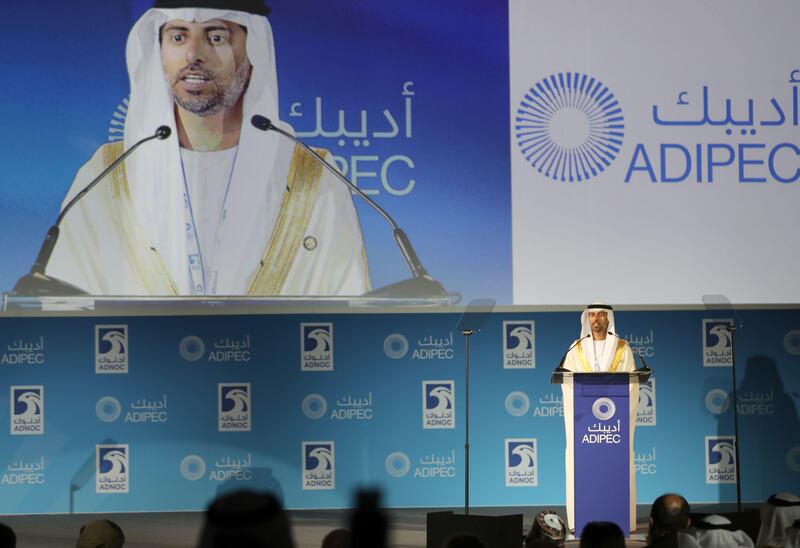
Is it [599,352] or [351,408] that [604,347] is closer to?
[599,352]

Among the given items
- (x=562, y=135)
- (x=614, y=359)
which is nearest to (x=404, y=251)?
(x=562, y=135)

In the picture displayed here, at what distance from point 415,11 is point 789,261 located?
11.2 ft

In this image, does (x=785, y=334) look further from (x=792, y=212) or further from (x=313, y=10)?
(x=313, y=10)

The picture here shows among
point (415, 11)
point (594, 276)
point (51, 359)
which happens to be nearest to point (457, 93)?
point (415, 11)

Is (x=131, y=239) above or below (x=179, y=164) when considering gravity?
below

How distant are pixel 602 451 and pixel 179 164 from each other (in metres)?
3.67

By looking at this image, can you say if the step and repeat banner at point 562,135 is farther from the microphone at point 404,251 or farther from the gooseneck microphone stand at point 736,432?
the gooseneck microphone stand at point 736,432

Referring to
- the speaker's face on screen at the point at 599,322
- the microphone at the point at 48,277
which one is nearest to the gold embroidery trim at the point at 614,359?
the speaker's face on screen at the point at 599,322

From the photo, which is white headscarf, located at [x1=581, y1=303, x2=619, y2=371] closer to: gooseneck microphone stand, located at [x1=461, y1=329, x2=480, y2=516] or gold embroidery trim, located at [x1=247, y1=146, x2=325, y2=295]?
gooseneck microphone stand, located at [x1=461, y1=329, x2=480, y2=516]

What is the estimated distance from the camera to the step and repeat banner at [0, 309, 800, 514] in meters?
7.55

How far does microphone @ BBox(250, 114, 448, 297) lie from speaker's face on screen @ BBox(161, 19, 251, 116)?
1.10ft

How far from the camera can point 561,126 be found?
7359mm

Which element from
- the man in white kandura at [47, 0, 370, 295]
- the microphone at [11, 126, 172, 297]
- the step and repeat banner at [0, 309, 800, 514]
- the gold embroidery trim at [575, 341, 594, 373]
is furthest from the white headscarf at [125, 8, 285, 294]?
the gold embroidery trim at [575, 341, 594, 373]

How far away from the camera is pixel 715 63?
7305mm
